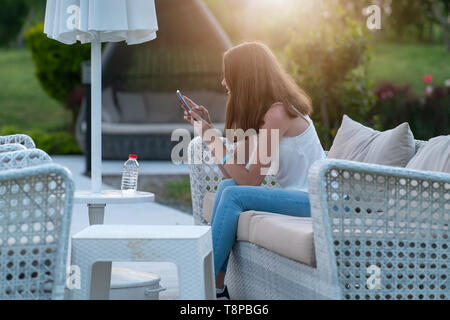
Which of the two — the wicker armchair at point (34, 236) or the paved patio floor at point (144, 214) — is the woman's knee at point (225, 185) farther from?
the wicker armchair at point (34, 236)

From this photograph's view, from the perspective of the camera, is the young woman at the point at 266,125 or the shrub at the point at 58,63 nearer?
the young woman at the point at 266,125

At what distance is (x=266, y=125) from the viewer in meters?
3.01

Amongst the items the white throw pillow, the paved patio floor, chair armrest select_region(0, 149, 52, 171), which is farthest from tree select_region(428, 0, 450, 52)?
chair armrest select_region(0, 149, 52, 171)

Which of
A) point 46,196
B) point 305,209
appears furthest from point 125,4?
point 46,196

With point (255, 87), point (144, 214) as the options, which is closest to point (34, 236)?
point (255, 87)

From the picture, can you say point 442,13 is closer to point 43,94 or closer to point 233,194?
point 43,94

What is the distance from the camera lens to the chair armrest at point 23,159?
259 centimetres

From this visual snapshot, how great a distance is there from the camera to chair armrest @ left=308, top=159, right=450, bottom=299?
2262 mm

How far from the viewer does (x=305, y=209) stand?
297cm

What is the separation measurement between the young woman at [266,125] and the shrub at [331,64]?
3642mm

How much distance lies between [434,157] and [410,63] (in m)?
14.1

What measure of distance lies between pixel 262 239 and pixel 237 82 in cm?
71

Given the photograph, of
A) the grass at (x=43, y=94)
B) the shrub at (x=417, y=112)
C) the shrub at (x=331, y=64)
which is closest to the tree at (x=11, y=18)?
the grass at (x=43, y=94)

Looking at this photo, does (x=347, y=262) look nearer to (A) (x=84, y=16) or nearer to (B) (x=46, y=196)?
(B) (x=46, y=196)
